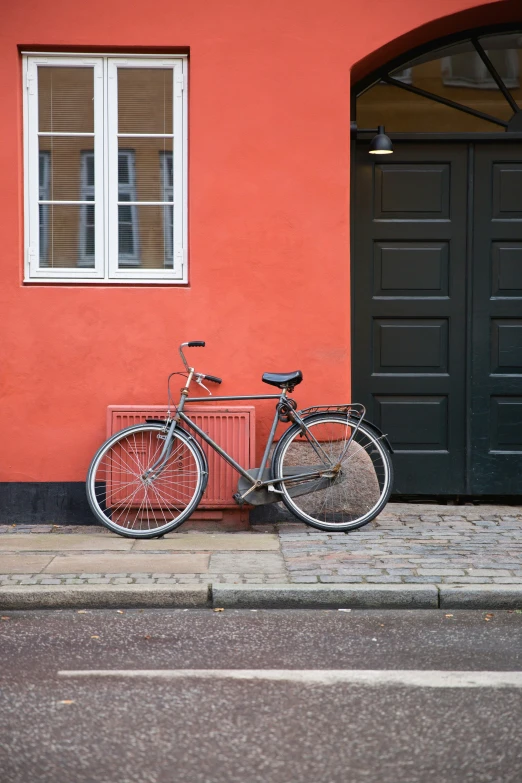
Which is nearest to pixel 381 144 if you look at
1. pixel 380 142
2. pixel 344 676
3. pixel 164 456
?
pixel 380 142

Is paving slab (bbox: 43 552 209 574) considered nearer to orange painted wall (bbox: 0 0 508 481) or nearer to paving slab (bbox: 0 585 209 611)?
paving slab (bbox: 0 585 209 611)

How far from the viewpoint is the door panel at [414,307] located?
325 inches

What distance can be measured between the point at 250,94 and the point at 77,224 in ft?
5.38

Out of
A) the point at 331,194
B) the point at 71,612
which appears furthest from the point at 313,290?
the point at 71,612

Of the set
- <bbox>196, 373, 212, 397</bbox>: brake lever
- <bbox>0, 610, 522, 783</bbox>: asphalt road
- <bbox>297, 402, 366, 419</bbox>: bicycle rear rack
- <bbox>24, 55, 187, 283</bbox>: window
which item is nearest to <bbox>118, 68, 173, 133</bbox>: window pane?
<bbox>24, 55, 187, 283</bbox>: window

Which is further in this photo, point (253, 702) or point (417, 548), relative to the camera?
point (417, 548)

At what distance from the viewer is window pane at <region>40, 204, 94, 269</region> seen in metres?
7.82

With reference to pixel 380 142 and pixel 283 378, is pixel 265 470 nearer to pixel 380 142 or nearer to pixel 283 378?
pixel 283 378

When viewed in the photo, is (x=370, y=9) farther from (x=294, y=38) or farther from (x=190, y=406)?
(x=190, y=406)

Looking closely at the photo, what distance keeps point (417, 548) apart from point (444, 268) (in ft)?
8.54

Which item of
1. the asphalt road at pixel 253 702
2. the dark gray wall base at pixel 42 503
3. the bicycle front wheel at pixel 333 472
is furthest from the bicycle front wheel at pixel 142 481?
the asphalt road at pixel 253 702

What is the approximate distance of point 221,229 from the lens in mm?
7711

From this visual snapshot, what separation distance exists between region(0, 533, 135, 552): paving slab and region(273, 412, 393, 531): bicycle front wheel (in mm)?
1234

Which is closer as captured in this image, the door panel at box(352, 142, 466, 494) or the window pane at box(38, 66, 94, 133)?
the window pane at box(38, 66, 94, 133)
